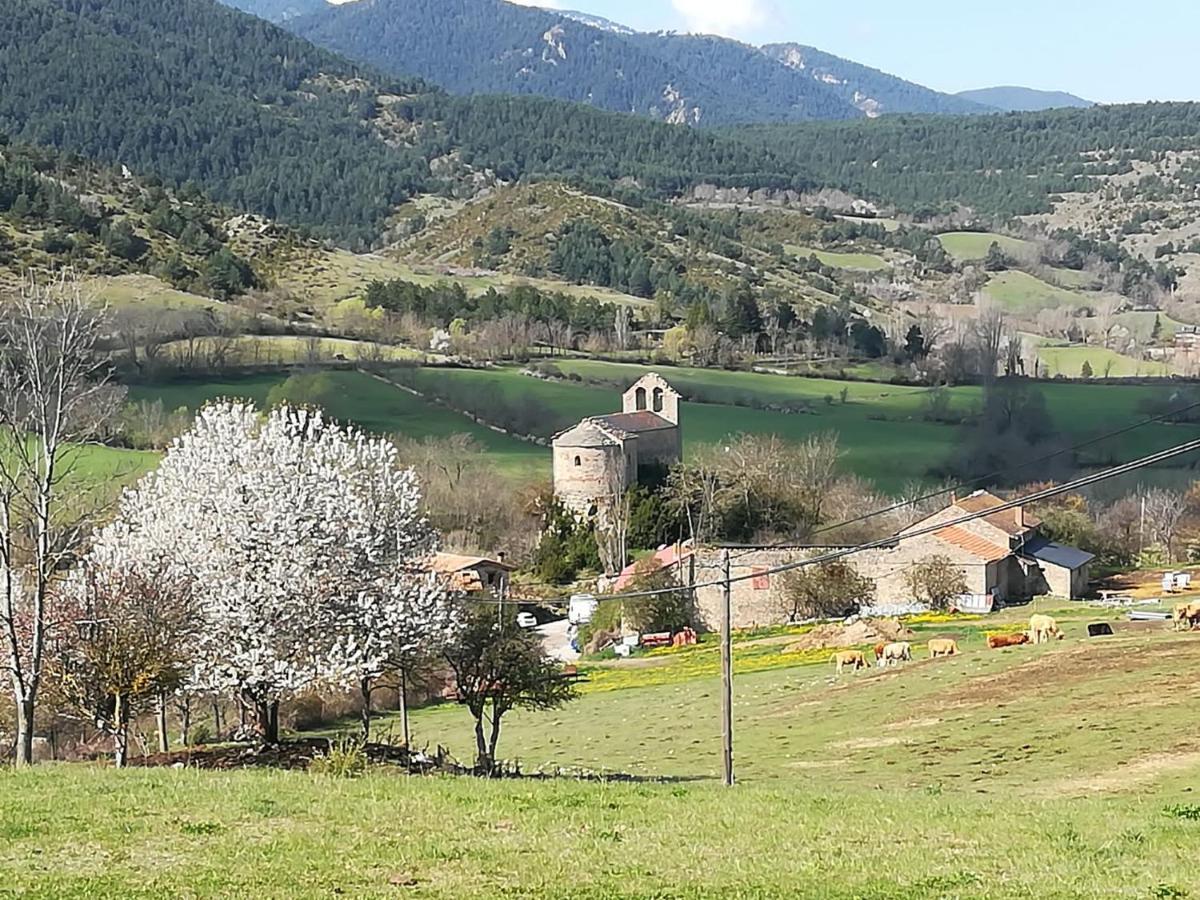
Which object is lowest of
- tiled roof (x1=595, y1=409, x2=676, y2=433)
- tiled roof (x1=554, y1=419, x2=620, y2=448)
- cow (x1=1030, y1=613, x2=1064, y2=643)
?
cow (x1=1030, y1=613, x2=1064, y2=643)

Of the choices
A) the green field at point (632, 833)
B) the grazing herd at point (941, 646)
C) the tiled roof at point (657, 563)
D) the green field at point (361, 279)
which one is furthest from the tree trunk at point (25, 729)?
the green field at point (361, 279)

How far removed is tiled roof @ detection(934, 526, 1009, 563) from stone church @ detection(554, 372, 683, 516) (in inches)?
748

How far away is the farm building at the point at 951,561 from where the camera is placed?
6391 centimetres

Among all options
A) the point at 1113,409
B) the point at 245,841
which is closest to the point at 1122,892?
the point at 245,841

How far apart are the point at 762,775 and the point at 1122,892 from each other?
1545 cm

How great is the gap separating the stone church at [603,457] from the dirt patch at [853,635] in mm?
23547

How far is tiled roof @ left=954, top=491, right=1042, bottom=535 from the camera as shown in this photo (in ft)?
220

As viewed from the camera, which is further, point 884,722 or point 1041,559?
point 1041,559

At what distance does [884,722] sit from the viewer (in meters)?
32.2

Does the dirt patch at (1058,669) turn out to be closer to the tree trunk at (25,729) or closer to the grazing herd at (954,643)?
the grazing herd at (954,643)

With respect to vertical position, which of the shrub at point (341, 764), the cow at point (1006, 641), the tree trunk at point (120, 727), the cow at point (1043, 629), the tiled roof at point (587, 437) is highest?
the tiled roof at point (587, 437)

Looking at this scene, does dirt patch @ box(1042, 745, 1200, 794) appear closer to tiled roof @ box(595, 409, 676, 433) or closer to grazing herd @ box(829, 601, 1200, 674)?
grazing herd @ box(829, 601, 1200, 674)

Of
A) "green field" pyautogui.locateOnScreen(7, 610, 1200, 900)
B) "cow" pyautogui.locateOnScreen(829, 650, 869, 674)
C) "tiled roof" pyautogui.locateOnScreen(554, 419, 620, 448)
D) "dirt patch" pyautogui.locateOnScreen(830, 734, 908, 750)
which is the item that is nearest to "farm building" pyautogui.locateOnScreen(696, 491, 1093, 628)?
"tiled roof" pyautogui.locateOnScreen(554, 419, 620, 448)

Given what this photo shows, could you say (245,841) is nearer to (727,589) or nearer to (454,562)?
(727,589)
